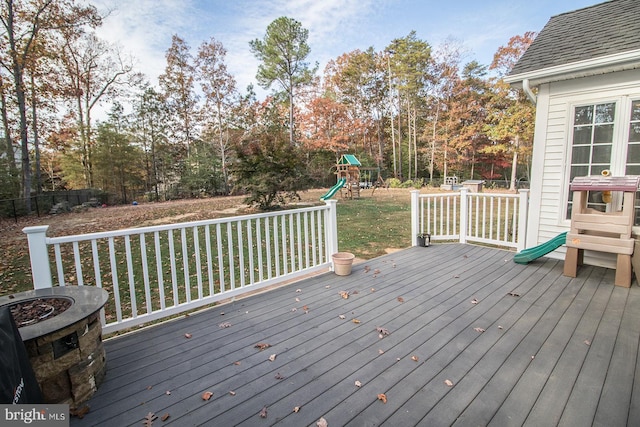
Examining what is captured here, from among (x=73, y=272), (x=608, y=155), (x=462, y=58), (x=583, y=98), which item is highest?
(x=462, y=58)

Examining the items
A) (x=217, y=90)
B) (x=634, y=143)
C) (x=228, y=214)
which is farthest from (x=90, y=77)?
(x=634, y=143)

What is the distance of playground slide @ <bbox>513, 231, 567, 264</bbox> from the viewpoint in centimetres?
395

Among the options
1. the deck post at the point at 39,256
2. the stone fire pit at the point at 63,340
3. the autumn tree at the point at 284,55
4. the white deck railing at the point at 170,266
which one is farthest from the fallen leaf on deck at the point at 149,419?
the autumn tree at the point at 284,55

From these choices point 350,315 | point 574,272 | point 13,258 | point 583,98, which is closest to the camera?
point 350,315

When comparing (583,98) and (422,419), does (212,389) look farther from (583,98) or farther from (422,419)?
(583,98)

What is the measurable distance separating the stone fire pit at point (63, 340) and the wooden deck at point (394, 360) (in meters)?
0.16

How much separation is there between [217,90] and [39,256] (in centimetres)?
1934

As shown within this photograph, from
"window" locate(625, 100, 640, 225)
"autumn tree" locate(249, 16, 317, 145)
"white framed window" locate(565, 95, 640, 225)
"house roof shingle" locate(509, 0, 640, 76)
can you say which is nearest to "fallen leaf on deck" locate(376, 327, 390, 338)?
"white framed window" locate(565, 95, 640, 225)

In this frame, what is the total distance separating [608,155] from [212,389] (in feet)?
17.0

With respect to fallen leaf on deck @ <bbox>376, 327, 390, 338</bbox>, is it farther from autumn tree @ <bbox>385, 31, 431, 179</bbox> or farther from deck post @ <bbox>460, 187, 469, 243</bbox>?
autumn tree @ <bbox>385, 31, 431, 179</bbox>

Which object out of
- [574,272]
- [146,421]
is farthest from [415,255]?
[146,421]

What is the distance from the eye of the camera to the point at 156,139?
62.7ft

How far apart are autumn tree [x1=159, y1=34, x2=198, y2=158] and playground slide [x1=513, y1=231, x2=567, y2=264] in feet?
66.0

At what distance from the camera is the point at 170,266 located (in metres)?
4.53
